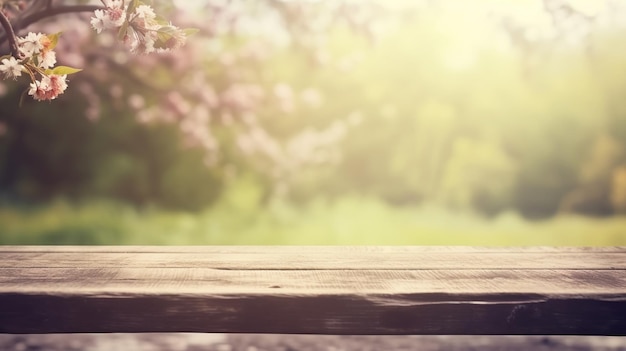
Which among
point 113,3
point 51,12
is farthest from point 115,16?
point 51,12

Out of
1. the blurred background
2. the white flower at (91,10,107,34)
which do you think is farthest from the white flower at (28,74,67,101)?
the blurred background

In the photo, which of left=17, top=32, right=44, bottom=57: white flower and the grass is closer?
left=17, top=32, right=44, bottom=57: white flower

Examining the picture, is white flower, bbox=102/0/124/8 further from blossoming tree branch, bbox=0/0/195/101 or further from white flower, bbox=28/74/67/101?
white flower, bbox=28/74/67/101

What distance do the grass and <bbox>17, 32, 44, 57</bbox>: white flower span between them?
2.72m

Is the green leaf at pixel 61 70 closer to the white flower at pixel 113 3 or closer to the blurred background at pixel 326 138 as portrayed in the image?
the white flower at pixel 113 3

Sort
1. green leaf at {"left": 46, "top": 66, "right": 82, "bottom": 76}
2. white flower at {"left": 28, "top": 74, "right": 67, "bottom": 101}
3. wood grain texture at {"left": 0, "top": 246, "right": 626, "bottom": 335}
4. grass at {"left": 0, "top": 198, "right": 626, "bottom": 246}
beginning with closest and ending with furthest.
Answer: wood grain texture at {"left": 0, "top": 246, "right": 626, "bottom": 335} < green leaf at {"left": 46, "top": 66, "right": 82, "bottom": 76} < white flower at {"left": 28, "top": 74, "right": 67, "bottom": 101} < grass at {"left": 0, "top": 198, "right": 626, "bottom": 246}

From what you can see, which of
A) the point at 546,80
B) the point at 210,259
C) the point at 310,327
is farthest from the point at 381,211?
the point at 310,327

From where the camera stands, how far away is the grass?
164 inches

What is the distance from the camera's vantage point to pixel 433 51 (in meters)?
4.40

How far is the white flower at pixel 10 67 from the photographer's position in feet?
4.99

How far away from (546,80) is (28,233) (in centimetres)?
354

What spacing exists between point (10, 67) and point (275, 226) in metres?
2.79

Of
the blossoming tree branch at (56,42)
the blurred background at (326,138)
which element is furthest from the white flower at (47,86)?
the blurred background at (326,138)

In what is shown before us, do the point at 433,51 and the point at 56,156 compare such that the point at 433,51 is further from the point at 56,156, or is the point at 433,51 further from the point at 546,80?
the point at 56,156
